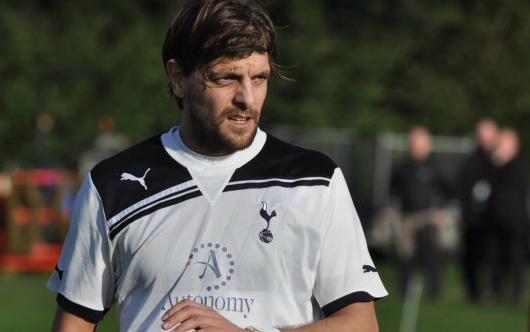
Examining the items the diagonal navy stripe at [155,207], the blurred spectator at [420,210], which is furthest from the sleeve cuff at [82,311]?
the blurred spectator at [420,210]

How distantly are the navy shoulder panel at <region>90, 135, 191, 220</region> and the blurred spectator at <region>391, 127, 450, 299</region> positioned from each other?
1456 cm

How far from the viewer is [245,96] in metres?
4.23

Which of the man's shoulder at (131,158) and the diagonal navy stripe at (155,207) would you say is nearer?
the diagonal navy stripe at (155,207)

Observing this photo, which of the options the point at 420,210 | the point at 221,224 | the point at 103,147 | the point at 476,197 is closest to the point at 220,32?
the point at 221,224

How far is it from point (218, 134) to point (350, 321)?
0.63 metres

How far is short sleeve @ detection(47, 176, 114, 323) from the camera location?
4.39 metres

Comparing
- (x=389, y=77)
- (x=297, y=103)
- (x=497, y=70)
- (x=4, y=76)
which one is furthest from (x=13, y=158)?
(x=497, y=70)

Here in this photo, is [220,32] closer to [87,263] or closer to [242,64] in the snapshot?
[242,64]

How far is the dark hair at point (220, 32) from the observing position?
4301 millimetres

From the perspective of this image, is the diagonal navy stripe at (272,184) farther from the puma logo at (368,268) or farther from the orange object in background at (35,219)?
the orange object in background at (35,219)

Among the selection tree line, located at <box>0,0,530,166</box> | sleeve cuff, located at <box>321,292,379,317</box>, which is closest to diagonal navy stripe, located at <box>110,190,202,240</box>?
sleeve cuff, located at <box>321,292,379,317</box>

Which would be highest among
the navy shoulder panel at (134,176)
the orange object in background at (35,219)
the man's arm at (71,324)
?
the navy shoulder panel at (134,176)

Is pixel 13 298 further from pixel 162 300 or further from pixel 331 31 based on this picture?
pixel 331 31

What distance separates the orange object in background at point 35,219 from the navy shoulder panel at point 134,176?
1832 cm
